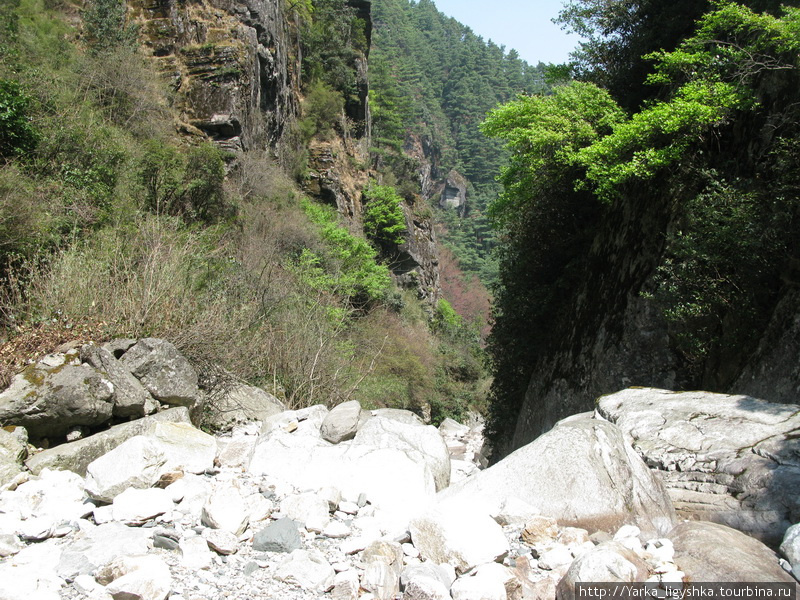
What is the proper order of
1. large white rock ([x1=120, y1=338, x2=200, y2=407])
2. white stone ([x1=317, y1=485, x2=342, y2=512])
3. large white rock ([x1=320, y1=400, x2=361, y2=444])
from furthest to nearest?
large white rock ([x1=120, y1=338, x2=200, y2=407]) → large white rock ([x1=320, y1=400, x2=361, y2=444]) → white stone ([x1=317, y1=485, x2=342, y2=512])

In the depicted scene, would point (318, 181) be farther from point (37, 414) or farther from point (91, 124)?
point (37, 414)

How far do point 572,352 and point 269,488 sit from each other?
748 cm

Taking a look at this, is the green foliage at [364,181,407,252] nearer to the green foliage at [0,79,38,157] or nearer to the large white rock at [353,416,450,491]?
the green foliage at [0,79,38,157]

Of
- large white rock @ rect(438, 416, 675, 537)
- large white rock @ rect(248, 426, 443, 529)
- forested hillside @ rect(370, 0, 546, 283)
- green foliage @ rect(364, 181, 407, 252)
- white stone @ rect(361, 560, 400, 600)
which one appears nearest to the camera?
white stone @ rect(361, 560, 400, 600)

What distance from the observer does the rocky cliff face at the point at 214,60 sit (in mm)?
19594

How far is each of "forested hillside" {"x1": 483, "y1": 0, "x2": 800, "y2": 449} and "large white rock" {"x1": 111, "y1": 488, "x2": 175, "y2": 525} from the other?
18.9 ft

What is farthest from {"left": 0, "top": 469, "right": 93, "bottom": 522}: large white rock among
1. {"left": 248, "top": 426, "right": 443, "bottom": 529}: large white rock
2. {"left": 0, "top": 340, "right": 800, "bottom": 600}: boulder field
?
{"left": 248, "top": 426, "right": 443, "bottom": 529}: large white rock

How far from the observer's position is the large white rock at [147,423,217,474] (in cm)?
481

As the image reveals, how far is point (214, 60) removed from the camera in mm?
20156

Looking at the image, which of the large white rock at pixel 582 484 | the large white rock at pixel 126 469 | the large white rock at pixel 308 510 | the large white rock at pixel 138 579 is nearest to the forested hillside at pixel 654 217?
the large white rock at pixel 582 484

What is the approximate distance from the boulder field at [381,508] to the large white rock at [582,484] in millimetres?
11

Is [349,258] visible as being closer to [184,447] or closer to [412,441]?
[412,441]

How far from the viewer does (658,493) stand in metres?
3.84

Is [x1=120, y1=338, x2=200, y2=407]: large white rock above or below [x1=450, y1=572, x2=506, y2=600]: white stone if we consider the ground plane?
below
